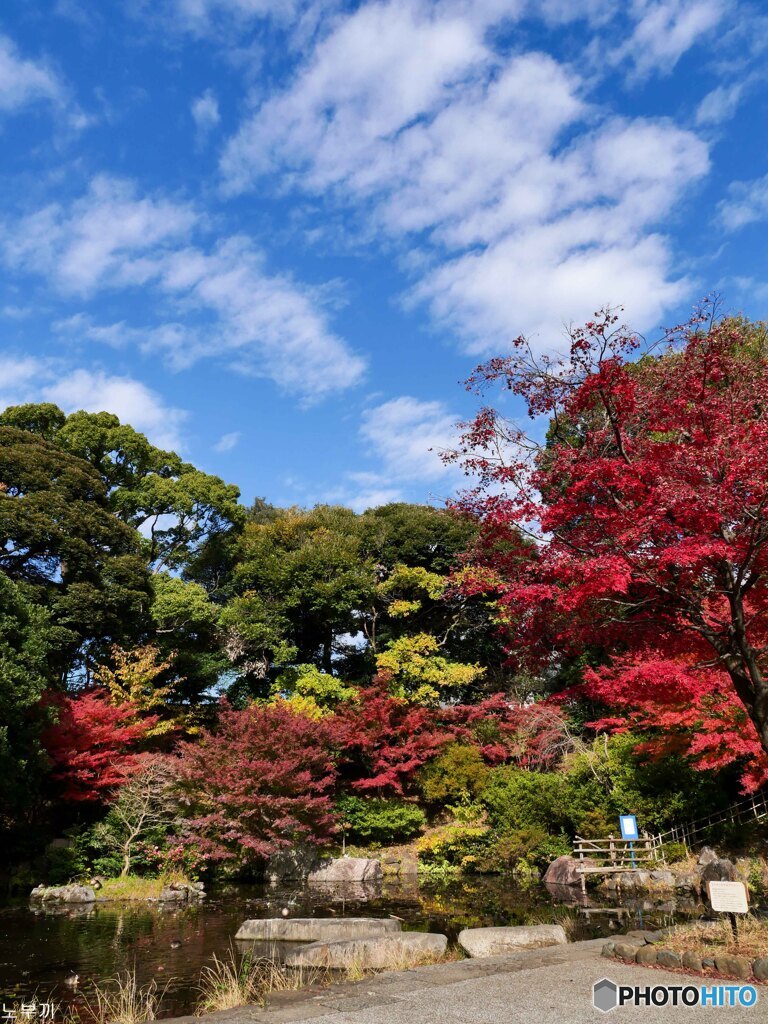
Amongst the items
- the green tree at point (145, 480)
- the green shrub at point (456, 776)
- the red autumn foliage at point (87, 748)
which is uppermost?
the green tree at point (145, 480)

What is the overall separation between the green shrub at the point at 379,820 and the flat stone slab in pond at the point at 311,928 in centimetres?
915

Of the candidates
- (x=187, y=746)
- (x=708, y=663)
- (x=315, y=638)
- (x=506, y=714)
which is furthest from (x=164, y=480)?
(x=708, y=663)

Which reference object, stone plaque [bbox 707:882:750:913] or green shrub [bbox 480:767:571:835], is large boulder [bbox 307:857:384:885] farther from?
stone plaque [bbox 707:882:750:913]

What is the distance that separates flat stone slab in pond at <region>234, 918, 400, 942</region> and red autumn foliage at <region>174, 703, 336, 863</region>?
5167 mm

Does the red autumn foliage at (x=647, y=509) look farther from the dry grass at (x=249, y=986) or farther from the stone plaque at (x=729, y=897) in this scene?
the dry grass at (x=249, y=986)

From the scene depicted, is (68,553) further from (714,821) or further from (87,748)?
(714,821)

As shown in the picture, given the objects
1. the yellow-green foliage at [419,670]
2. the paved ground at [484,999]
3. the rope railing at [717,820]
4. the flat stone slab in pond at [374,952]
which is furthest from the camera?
the yellow-green foliage at [419,670]

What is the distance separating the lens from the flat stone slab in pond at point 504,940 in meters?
6.88

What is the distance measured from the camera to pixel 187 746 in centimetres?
1530

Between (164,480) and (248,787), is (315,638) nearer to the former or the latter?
(164,480)

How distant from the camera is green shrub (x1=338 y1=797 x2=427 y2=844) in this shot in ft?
60.0

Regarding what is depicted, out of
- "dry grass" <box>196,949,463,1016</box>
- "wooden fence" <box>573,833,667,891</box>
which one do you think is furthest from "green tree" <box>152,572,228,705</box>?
"dry grass" <box>196,949,463,1016</box>

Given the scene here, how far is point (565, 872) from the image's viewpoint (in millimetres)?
13578

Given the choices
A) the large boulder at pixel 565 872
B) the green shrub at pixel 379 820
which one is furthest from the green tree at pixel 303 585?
the large boulder at pixel 565 872
